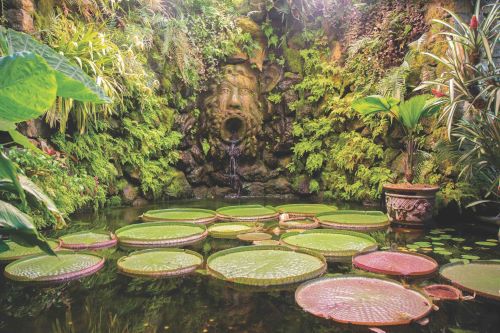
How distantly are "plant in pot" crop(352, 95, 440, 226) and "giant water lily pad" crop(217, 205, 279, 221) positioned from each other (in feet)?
4.97

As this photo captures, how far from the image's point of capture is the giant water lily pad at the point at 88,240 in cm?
A: 328

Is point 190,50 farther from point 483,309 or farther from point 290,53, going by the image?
point 483,309

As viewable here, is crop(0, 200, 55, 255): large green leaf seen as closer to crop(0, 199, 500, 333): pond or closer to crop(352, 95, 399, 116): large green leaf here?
crop(0, 199, 500, 333): pond

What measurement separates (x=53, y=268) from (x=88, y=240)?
0.77m

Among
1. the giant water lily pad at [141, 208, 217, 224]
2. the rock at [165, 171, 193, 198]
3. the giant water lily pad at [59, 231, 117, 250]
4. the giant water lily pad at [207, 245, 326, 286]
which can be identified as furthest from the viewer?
the rock at [165, 171, 193, 198]

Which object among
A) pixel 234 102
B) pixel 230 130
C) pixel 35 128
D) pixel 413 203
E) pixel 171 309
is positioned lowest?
pixel 171 309

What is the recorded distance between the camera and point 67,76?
113 centimetres

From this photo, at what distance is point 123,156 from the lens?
5957 mm

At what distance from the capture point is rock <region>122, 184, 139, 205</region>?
235 inches

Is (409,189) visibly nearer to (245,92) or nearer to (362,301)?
(362,301)

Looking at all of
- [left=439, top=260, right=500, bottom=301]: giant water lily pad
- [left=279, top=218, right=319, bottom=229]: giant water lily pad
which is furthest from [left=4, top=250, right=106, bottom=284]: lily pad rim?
[left=439, top=260, right=500, bottom=301]: giant water lily pad

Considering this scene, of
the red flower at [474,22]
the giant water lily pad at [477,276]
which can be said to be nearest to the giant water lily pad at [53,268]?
the giant water lily pad at [477,276]

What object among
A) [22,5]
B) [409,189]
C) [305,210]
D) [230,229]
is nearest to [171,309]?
[230,229]

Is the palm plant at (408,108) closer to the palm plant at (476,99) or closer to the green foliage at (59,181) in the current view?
the palm plant at (476,99)
